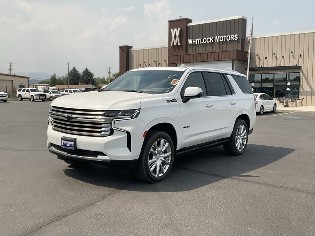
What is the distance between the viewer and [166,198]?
485cm

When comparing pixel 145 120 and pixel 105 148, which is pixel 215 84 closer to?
pixel 145 120

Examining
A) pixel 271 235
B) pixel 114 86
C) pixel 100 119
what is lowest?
pixel 271 235

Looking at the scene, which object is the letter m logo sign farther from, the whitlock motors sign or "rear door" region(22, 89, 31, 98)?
"rear door" region(22, 89, 31, 98)

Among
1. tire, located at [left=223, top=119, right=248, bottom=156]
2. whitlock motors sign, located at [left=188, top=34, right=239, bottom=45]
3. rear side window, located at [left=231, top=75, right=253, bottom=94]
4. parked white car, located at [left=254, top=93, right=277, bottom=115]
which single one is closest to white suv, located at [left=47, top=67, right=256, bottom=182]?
tire, located at [left=223, top=119, right=248, bottom=156]

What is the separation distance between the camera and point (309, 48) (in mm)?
30562

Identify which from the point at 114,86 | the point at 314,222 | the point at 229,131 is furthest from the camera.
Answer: the point at 229,131

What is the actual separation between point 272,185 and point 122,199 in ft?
7.94

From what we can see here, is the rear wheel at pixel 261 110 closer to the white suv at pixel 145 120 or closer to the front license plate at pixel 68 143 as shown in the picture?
the white suv at pixel 145 120

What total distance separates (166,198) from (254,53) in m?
31.1

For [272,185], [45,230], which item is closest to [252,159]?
[272,185]

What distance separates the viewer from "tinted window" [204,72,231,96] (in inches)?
274

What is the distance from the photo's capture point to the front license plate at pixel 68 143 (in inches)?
206

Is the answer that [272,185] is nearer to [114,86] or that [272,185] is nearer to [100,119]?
[100,119]

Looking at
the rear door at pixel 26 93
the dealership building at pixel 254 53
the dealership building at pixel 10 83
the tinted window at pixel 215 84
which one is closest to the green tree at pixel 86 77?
the dealership building at pixel 10 83
